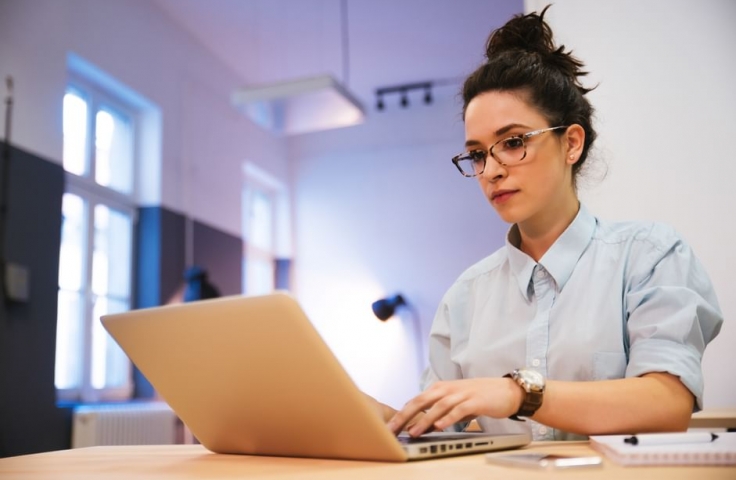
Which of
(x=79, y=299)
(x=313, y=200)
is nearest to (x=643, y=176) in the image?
(x=79, y=299)

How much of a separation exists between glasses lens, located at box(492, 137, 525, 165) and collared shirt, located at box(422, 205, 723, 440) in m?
0.17

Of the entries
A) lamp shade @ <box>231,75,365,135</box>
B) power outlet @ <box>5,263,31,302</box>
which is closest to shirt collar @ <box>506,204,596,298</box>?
lamp shade @ <box>231,75,365,135</box>

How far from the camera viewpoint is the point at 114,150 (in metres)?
5.55

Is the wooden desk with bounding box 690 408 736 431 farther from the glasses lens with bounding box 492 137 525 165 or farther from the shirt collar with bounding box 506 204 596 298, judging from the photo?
the glasses lens with bounding box 492 137 525 165

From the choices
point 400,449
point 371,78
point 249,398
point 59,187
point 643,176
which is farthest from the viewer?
point 371,78

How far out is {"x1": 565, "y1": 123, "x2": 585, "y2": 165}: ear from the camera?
1533 mm

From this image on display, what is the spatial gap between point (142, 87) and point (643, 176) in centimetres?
426

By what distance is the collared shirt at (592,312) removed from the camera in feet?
4.09

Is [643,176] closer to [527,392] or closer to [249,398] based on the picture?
[527,392]

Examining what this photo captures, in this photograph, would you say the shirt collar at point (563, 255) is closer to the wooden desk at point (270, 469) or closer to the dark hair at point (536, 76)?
the dark hair at point (536, 76)

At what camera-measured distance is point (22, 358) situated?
425 centimetres

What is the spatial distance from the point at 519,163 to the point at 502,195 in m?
0.07

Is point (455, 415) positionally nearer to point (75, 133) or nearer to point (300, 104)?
point (300, 104)

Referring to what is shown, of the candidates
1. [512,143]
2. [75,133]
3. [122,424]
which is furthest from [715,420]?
[75,133]
